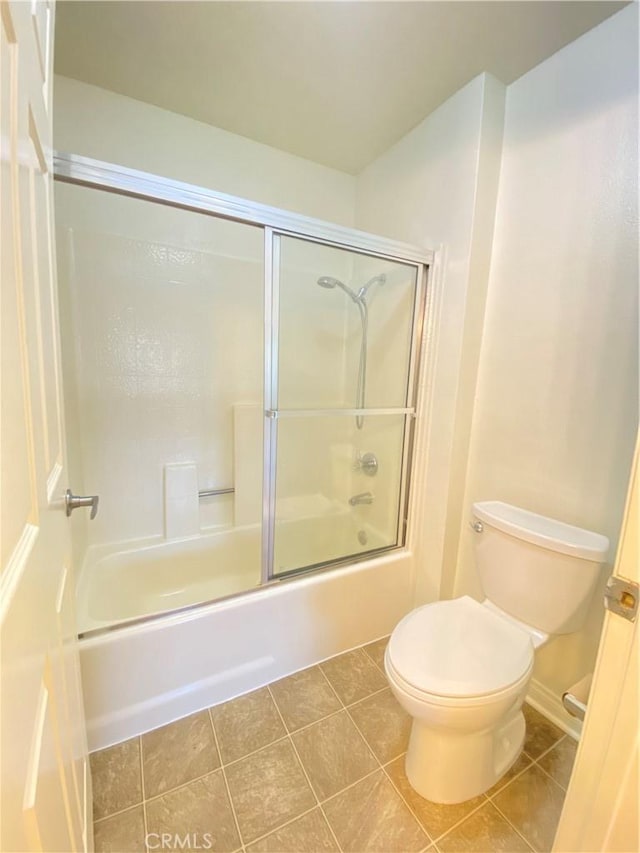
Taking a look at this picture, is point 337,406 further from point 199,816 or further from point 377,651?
point 199,816

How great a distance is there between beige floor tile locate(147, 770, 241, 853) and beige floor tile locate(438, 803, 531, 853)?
594mm

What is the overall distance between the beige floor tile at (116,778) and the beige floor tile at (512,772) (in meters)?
1.09

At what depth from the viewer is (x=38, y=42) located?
0.59 m

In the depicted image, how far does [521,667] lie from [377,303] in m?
1.64

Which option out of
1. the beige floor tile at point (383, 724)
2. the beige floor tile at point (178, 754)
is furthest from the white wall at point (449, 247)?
the beige floor tile at point (178, 754)

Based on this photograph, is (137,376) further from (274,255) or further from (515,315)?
(515,315)

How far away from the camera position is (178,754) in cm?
122

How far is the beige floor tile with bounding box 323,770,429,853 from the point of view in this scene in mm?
1007

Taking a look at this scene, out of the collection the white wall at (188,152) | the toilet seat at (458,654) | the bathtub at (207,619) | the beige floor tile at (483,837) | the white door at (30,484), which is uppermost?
the white wall at (188,152)

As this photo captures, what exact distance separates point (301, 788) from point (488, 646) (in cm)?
73

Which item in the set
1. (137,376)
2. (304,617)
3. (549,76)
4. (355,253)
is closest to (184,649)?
(304,617)

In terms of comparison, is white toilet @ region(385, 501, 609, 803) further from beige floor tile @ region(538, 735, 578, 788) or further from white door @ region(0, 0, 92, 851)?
white door @ region(0, 0, 92, 851)

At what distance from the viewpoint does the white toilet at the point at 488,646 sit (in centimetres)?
102

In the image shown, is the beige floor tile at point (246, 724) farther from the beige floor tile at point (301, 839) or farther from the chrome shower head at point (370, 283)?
the chrome shower head at point (370, 283)
